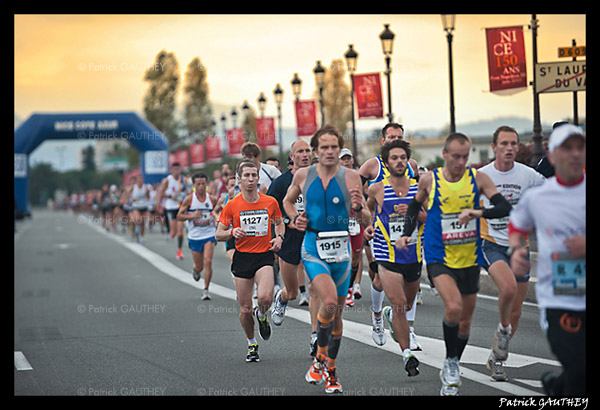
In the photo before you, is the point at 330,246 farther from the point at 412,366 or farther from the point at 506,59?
the point at 506,59

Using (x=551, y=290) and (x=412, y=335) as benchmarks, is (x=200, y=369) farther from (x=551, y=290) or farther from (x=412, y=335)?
(x=551, y=290)

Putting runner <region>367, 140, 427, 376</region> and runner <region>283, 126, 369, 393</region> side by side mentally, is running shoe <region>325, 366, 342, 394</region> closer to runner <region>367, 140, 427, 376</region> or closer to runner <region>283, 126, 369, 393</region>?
runner <region>283, 126, 369, 393</region>

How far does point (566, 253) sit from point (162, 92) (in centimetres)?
7878

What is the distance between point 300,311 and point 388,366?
3.82m

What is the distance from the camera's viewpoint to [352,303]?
459 inches

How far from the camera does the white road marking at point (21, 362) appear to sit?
28.7ft

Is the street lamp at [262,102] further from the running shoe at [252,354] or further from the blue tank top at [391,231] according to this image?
the blue tank top at [391,231]

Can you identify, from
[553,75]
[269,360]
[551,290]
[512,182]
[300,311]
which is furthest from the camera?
[553,75]

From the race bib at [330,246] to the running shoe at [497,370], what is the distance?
1.58 metres

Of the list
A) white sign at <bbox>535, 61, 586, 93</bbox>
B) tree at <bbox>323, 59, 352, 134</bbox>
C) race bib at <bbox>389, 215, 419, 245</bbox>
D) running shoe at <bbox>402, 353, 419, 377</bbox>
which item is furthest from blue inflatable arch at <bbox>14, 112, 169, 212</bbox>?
tree at <bbox>323, 59, 352, 134</bbox>

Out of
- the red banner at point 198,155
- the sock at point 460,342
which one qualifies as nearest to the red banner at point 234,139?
the red banner at point 198,155
